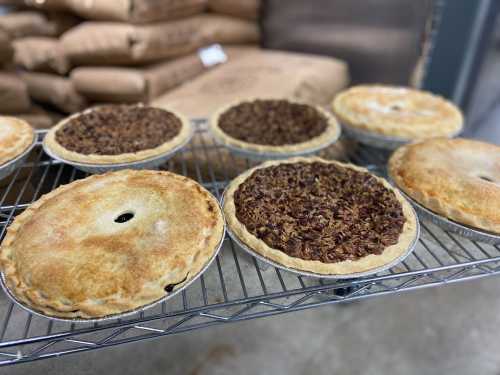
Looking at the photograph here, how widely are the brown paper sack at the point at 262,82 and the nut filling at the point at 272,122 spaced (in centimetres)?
42

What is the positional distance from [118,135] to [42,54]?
2123 millimetres

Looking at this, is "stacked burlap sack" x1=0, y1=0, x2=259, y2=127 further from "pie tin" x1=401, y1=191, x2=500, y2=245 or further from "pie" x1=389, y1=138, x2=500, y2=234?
"pie tin" x1=401, y1=191, x2=500, y2=245

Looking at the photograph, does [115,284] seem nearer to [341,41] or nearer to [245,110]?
[245,110]

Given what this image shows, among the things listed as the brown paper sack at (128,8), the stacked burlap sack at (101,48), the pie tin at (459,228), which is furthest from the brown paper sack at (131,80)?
the pie tin at (459,228)

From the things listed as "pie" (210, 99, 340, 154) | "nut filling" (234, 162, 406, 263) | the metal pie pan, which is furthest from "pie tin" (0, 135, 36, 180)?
"nut filling" (234, 162, 406, 263)

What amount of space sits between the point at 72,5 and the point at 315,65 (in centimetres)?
210

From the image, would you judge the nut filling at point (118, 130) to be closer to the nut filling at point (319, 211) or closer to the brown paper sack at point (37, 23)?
the nut filling at point (319, 211)

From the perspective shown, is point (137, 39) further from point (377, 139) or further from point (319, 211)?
point (319, 211)

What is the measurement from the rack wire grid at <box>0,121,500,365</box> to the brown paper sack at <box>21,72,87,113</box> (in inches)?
56.3

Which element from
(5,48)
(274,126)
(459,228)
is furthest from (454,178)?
(5,48)

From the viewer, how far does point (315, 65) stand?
3.33 m

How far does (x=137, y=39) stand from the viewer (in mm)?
2938

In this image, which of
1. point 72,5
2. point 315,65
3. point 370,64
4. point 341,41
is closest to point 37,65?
point 72,5

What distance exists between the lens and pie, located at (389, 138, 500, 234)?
4.98 feet
